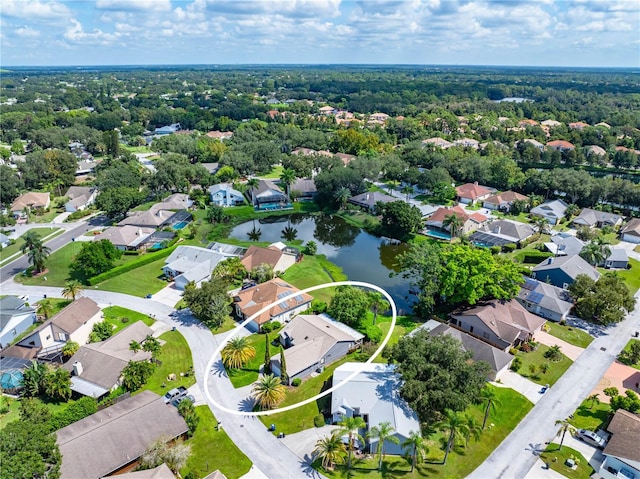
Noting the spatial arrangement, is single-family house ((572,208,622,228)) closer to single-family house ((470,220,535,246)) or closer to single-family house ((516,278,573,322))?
single-family house ((470,220,535,246))

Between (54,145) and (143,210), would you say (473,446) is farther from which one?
(54,145)

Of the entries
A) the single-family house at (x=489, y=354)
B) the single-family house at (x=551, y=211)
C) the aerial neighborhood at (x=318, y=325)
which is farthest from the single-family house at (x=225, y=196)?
the single-family house at (x=551, y=211)

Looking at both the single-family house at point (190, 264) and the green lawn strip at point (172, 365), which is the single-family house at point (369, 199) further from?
the green lawn strip at point (172, 365)

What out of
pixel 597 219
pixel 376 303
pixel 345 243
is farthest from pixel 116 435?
pixel 597 219

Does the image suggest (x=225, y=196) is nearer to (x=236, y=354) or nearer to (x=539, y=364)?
(x=236, y=354)

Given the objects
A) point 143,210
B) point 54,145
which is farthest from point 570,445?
point 54,145

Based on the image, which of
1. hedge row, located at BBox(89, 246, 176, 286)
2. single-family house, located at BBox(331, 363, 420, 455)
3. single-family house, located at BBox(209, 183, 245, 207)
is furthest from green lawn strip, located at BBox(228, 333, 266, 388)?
single-family house, located at BBox(209, 183, 245, 207)
